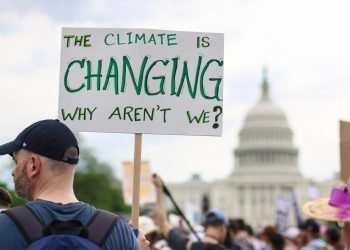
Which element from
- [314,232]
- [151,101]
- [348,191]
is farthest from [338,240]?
[348,191]

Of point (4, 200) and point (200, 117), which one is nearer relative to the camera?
point (200, 117)

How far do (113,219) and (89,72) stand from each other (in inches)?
57.3

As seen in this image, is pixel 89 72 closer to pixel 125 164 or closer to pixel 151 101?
pixel 151 101

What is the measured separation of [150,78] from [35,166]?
4.67 ft

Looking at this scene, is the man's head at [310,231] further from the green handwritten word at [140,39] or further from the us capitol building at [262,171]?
the us capitol building at [262,171]

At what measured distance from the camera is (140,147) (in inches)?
182

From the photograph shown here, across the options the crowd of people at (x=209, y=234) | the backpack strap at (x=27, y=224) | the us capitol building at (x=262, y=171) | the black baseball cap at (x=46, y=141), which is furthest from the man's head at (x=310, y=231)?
the us capitol building at (x=262, y=171)

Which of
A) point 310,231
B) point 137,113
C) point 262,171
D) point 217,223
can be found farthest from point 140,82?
point 262,171

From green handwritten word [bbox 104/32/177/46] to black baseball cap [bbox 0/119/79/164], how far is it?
132 centimetres

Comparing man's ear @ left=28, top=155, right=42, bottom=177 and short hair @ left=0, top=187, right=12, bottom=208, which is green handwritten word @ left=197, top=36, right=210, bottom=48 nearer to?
short hair @ left=0, top=187, right=12, bottom=208

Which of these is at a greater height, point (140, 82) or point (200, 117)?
point (140, 82)

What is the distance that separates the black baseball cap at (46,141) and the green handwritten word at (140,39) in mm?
1318

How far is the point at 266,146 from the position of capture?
393ft

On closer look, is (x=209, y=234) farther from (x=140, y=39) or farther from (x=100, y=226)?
(x=100, y=226)
